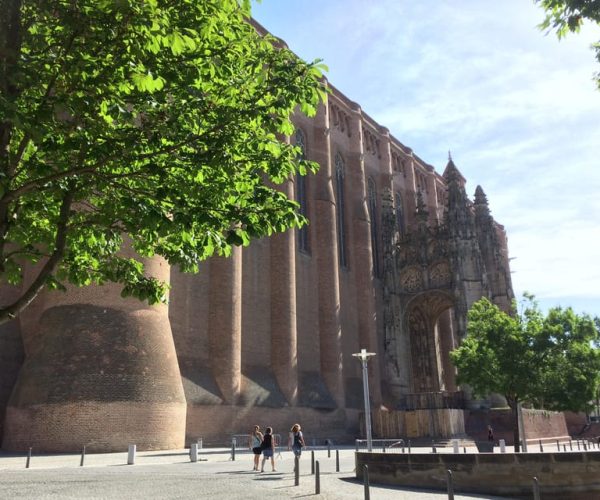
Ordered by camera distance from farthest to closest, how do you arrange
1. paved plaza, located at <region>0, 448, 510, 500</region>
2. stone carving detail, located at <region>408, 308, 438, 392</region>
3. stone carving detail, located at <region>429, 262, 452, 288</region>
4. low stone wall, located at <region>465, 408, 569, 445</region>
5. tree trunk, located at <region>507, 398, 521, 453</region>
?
stone carving detail, located at <region>408, 308, 438, 392</region> < stone carving detail, located at <region>429, 262, 452, 288</region> < low stone wall, located at <region>465, 408, 569, 445</region> < tree trunk, located at <region>507, 398, 521, 453</region> < paved plaza, located at <region>0, 448, 510, 500</region>

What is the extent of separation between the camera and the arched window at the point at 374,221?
148ft

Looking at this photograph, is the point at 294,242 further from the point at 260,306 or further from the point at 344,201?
the point at 344,201

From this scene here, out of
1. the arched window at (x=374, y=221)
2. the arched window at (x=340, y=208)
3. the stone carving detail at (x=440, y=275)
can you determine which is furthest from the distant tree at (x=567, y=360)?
the arched window at (x=374, y=221)

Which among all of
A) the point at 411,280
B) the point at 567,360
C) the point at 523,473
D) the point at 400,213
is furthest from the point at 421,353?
the point at 523,473

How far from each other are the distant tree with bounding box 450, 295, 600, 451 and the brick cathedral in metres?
7.06

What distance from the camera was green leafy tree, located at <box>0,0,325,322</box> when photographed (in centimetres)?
632

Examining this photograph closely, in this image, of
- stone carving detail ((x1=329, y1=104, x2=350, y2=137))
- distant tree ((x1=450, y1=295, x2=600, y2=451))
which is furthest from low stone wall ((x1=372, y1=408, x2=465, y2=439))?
stone carving detail ((x1=329, y1=104, x2=350, y2=137))

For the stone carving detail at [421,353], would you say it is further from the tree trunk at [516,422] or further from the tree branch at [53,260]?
the tree branch at [53,260]

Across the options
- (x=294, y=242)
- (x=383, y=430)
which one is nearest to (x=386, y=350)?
(x=383, y=430)

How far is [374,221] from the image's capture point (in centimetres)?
4716

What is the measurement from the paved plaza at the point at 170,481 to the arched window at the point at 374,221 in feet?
94.1

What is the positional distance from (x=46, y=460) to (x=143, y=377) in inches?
193

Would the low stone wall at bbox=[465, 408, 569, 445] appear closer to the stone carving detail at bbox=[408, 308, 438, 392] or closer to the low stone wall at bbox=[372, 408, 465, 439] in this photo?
the low stone wall at bbox=[372, 408, 465, 439]

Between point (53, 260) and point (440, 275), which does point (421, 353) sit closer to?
point (440, 275)
